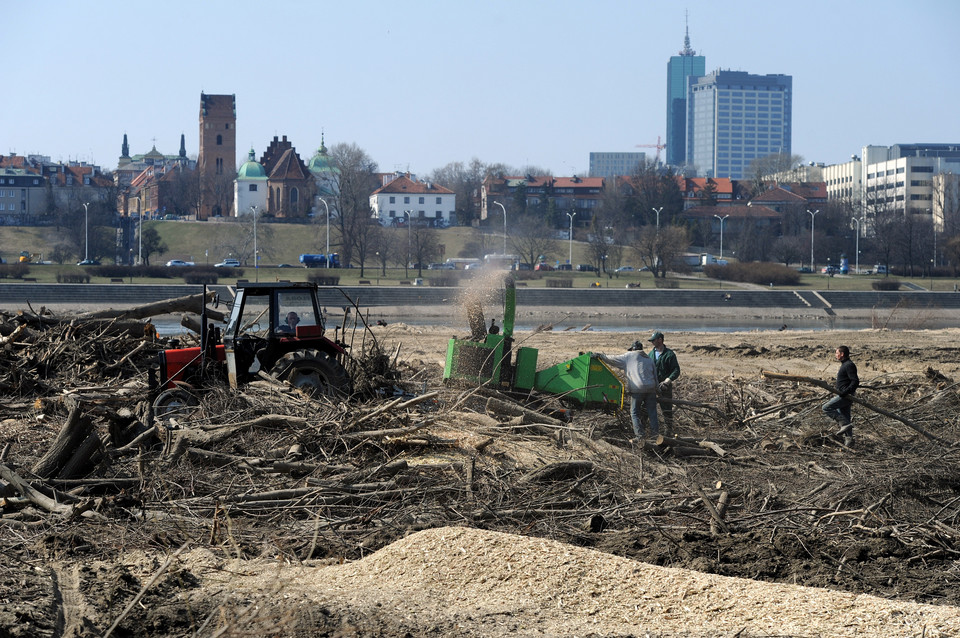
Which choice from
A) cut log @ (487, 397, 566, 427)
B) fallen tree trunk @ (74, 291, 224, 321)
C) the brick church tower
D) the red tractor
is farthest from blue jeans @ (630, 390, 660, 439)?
the brick church tower

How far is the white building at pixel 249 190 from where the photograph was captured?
4510 inches

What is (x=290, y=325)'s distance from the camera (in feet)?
36.8

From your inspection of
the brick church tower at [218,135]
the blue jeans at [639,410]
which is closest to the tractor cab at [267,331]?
the blue jeans at [639,410]

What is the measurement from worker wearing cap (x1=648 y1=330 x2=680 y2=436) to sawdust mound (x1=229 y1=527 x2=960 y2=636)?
15.6ft

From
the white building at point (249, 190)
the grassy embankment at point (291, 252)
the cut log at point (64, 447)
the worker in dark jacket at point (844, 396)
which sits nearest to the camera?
the cut log at point (64, 447)

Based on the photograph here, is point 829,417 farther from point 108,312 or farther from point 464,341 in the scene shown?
point 108,312

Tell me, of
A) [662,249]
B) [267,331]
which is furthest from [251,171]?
[267,331]

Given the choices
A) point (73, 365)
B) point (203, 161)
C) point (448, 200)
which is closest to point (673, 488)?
point (73, 365)

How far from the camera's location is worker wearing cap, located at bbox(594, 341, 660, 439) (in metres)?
10.7

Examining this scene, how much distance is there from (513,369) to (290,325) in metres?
2.83

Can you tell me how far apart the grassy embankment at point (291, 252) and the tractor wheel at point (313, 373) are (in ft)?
149

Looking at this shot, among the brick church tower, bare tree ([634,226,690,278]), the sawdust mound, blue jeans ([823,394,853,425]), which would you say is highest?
the brick church tower

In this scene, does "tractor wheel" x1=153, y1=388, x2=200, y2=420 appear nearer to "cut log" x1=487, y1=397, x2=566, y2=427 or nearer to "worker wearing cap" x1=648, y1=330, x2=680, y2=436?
"cut log" x1=487, y1=397, x2=566, y2=427

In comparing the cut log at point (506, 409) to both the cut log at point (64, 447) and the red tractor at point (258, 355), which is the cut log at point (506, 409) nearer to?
the red tractor at point (258, 355)
